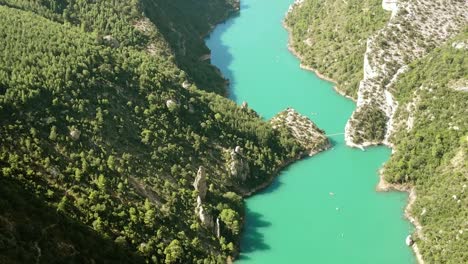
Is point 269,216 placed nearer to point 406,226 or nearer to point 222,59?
point 406,226

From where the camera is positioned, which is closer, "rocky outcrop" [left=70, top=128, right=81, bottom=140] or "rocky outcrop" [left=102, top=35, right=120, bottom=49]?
"rocky outcrop" [left=70, top=128, right=81, bottom=140]

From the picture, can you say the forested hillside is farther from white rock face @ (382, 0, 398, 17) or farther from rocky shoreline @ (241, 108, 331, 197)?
rocky shoreline @ (241, 108, 331, 197)

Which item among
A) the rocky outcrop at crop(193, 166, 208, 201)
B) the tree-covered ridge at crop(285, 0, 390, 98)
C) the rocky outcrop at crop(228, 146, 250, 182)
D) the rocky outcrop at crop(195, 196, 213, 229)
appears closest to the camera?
the rocky outcrop at crop(195, 196, 213, 229)

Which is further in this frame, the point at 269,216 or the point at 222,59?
the point at 222,59

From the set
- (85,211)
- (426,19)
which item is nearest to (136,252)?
(85,211)

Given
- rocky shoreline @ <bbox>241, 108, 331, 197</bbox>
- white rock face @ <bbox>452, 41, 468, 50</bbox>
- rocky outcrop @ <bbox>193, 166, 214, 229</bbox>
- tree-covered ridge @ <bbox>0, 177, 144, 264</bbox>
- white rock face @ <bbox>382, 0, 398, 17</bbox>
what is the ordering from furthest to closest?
white rock face @ <bbox>382, 0, 398, 17</bbox>, white rock face @ <bbox>452, 41, 468, 50</bbox>, rocky shoreline @ <bbox>241, 108, 331, 197</bbox>, rocky outcrop @ <bbox>193, 166, 214, 229</bbox>, tree-covered ridge @ <bbox>0, 177, 144, 264</bbox>

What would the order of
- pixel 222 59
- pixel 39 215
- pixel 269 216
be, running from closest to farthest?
pixel 39 215
pixel 269 216
pixel 222 59

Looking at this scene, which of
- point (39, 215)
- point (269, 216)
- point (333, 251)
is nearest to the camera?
point (39, 215)

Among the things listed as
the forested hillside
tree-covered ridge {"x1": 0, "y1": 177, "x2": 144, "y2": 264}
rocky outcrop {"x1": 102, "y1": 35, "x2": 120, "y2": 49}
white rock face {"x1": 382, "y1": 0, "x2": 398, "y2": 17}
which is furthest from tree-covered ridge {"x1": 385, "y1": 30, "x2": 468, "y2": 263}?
rocky outcrop {"x1": 102, "y1": 35, "x2": 120, "y2": 49}
